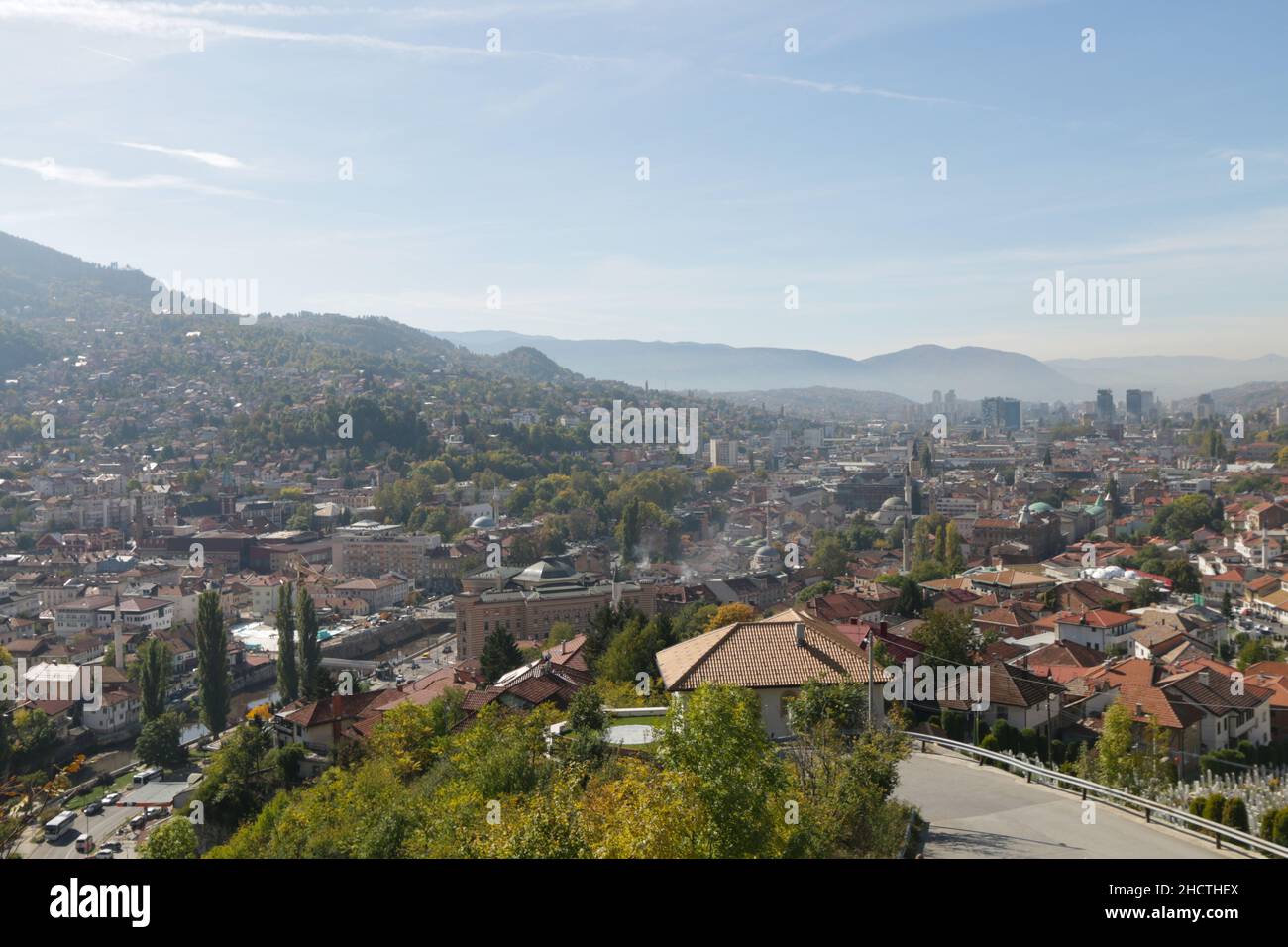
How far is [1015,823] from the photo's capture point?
236 inches

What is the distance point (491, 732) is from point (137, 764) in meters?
13.0

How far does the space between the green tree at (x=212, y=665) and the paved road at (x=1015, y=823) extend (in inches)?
554

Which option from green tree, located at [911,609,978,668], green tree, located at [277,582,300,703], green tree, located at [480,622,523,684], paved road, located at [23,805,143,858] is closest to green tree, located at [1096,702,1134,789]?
green tree, located at [911,609,978,668]

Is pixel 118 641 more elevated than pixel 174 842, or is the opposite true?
pixel 174 842

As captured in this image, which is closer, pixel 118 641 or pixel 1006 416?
pixel 118 641

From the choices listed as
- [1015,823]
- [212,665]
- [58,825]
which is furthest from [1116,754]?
[212,665]

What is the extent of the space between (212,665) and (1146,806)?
53.0 ft

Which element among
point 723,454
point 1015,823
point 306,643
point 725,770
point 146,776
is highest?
point 725,770

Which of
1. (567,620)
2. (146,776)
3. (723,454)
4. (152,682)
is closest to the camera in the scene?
(146,776)

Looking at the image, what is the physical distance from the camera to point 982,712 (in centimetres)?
1111

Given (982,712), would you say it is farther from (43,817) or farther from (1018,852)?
(43,817)

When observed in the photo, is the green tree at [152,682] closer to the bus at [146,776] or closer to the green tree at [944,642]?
the bus at [146,776]

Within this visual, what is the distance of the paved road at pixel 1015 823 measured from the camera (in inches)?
211

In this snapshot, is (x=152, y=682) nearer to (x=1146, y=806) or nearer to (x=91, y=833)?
(x=91, y=833)
